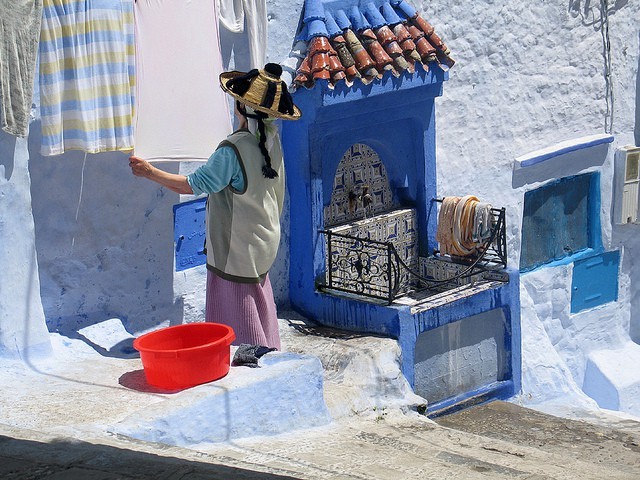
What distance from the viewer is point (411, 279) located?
1099cm

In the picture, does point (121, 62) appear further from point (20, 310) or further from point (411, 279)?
point (411, 279)

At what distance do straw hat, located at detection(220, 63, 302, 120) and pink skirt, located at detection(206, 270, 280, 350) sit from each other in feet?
3.77

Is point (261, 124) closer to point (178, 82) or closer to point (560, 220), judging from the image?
point (178, 82)

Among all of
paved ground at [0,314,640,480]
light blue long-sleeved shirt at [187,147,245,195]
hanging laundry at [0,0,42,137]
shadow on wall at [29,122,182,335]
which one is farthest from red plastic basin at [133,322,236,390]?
hanging laundry at [0,0,42,137]

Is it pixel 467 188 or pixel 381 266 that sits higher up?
pixel 467 188

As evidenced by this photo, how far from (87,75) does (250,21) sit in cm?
166

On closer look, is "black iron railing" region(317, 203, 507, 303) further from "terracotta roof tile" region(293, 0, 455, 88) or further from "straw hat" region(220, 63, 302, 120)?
"straw hat" region(220, 63, 302, 120)

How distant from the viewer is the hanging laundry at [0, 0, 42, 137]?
25.0 ft

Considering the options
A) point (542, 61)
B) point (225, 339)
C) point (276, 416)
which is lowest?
point (276, 416)

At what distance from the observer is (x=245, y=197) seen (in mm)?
8234

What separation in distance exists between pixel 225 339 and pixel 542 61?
5602 mm

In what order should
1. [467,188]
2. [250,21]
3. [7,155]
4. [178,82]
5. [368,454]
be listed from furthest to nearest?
[467,188] → [250,21] → [178,82] → [7,155] → [368,454]

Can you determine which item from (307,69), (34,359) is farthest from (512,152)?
(34,359)

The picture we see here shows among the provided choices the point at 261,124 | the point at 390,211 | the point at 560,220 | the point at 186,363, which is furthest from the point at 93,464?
the point at 560,220
